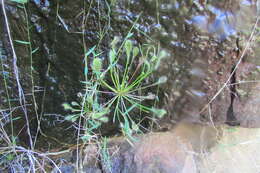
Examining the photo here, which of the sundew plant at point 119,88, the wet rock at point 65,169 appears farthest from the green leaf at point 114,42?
the wet rock at point 65,169

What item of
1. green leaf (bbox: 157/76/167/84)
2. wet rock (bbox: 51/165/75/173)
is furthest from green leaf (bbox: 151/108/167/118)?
wet rock (bbox: 51/165/75/173)

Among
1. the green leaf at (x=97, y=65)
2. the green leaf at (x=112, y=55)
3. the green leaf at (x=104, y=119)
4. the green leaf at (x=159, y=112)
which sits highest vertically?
the green leaf at (x=112, y=55)

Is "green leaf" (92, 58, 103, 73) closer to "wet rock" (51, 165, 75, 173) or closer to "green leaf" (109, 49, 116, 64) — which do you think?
"green leaf" (109, 49, 116, 64)

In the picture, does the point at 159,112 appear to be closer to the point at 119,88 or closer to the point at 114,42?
the point at 119,88

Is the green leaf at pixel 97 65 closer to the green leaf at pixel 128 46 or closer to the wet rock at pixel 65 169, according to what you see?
the green leaf at pixel 128 46

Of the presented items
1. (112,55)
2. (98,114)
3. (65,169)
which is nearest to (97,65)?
(112,55)

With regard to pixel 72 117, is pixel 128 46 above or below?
above

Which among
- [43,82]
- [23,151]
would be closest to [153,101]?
[43,82]

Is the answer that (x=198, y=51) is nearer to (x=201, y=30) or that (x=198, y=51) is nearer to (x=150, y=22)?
(x=201, y=30)
